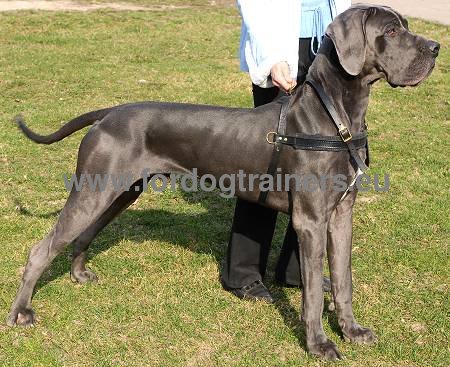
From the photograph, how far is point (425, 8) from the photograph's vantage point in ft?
59.4

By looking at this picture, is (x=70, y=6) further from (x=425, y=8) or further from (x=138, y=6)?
(x=425, y=8)

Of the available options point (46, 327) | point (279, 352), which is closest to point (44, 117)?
point (46, 327)

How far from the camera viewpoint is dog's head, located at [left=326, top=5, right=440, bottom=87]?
3.62 m

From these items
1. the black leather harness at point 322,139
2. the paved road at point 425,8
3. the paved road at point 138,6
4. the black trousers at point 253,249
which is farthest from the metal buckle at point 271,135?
the paved road at point 138,6

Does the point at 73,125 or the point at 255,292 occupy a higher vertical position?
the point at 73,125

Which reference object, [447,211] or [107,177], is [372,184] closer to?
[447,211]

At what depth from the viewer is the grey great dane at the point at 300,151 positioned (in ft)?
12.1

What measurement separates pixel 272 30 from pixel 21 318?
2417 millimetres

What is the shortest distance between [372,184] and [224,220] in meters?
1.70

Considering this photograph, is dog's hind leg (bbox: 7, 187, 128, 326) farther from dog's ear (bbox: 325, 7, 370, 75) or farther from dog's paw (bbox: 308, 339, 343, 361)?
dog's ear (bbox: 325, 7, 370, 75)

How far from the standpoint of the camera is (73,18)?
1561cm

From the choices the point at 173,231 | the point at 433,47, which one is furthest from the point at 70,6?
the point at 433,47

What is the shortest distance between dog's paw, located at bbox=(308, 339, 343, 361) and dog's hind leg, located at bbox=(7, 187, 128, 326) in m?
1.54

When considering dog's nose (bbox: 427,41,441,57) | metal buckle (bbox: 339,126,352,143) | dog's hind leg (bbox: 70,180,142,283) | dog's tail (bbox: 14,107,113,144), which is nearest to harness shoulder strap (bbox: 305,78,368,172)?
metal buckle (bbox: 339,126,352,143)
